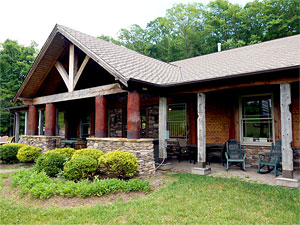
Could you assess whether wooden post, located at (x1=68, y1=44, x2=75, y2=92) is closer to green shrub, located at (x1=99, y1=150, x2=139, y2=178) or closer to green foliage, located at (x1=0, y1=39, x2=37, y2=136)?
green shrub, located at (x1=99, y1=150, x2=139, y2=178)

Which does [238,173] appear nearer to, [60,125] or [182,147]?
[182,147]

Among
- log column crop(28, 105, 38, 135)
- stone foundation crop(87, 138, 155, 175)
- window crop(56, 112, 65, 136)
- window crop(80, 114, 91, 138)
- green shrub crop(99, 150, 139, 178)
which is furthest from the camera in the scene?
window crop(56, 112, 65, 136)

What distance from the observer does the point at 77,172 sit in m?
5.53

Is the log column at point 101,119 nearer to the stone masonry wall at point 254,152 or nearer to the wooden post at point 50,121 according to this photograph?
the wooden post at point 50,121

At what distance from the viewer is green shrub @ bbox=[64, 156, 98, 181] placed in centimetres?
551

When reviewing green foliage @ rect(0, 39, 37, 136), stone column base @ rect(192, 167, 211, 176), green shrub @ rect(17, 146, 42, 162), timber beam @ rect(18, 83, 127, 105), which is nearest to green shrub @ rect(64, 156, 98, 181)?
timber beam @ rect(18, 83, 127, 105)

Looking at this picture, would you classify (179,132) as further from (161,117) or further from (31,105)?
(31,105)

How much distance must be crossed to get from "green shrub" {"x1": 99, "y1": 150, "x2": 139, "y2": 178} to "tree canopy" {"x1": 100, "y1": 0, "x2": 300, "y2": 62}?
18.0 m

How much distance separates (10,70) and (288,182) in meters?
29.7

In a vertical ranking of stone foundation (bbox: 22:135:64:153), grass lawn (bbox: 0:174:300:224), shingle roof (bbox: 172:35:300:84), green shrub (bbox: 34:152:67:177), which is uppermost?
shingle roof (bbox: 172:35:300:84)

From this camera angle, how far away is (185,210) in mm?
3816

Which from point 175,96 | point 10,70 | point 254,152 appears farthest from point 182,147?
point 10,70

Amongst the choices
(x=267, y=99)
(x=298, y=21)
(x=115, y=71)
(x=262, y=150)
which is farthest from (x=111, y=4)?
(x=298, y=21)

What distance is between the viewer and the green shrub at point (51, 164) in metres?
6.38
